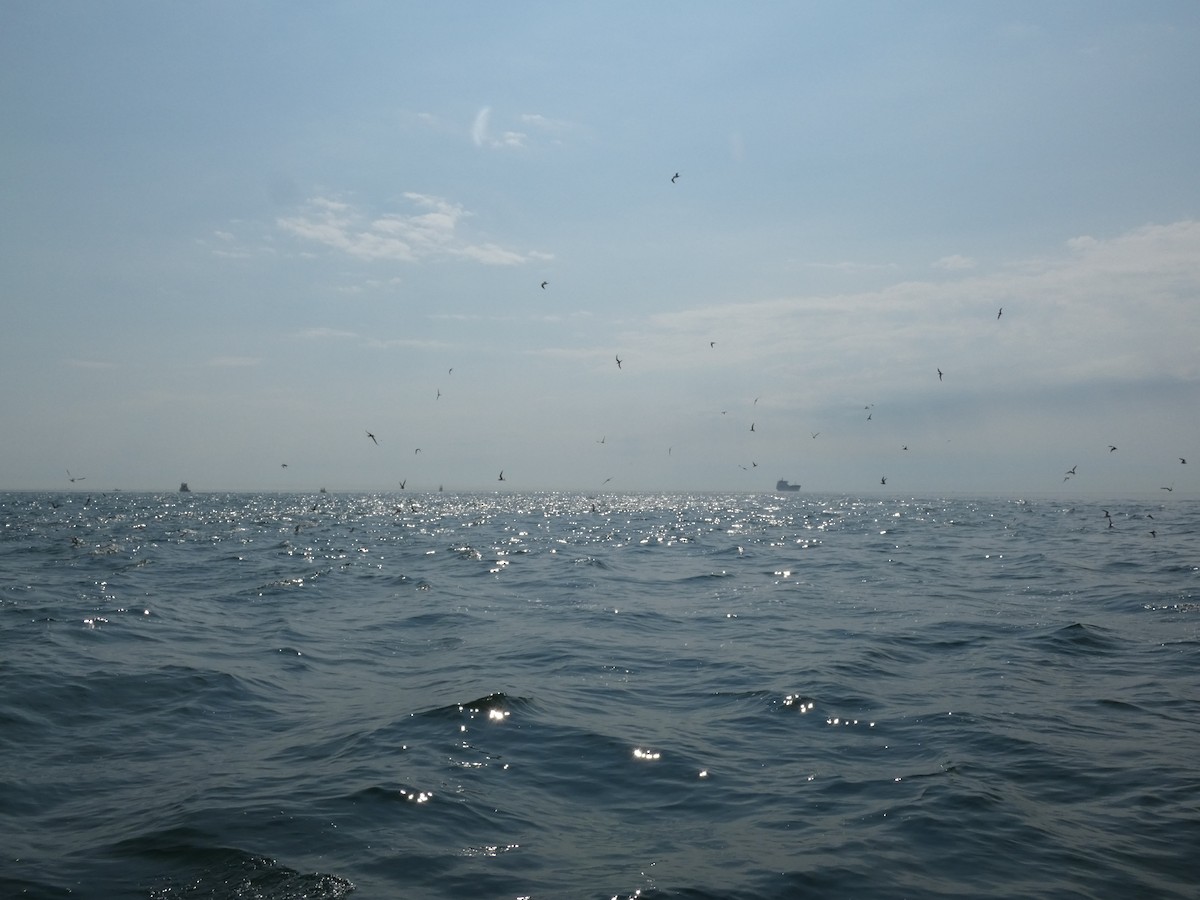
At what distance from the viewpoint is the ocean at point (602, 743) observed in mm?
7812

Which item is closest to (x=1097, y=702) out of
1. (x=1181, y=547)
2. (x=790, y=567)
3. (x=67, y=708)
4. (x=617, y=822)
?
(x=617, y=822)

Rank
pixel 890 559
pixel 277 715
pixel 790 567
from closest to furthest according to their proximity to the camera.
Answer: pixel 277 715 → pixel 790 567 → pixel 890 559

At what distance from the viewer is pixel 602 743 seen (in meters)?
11.7

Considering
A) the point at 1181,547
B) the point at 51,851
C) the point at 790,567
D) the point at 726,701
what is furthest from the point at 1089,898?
the point at 1181,547

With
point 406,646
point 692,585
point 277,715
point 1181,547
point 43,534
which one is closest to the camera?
point 277,715

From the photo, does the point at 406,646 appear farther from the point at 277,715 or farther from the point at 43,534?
the point at 43,534

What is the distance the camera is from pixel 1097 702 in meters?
13.3

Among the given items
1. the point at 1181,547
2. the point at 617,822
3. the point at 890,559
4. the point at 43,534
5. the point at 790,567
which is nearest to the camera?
the point at 617,822

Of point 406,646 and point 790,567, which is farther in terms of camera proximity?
point 790,567

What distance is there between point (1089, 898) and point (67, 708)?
13.6 metres

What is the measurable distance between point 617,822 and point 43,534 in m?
54.3

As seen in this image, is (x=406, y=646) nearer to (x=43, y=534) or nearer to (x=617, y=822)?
(x=617, y=822)

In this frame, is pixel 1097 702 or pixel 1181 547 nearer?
pixel 1097 702

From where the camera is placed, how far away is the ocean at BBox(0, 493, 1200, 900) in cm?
781
